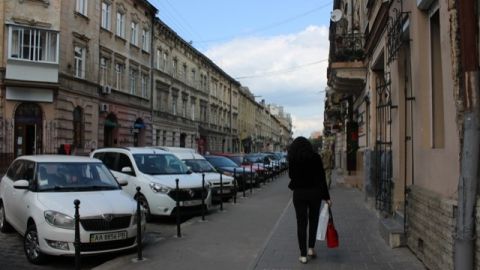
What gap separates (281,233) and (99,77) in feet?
80.0

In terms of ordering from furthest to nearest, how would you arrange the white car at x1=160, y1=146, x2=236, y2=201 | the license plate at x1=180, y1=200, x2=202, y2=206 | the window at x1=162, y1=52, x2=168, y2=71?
the window at x1=162, y1=52, x2=168, y2=71, the white car at x1=160, y1=146, x2=236, y2=201, the license plate at x1=180, y1=200, x2=202, y2=206

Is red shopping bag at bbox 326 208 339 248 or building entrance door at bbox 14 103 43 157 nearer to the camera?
red shopping bag at bbox 326 208 339 248

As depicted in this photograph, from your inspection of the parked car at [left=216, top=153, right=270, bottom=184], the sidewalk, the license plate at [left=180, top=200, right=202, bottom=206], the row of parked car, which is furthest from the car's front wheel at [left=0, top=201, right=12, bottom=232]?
the parked car at [left=216, top=153, right=270, bottom=184]

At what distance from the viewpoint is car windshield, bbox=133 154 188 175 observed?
13518 mm

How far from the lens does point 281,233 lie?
10.5 metres

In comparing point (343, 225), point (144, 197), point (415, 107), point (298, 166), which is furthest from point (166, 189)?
point (415, 107)

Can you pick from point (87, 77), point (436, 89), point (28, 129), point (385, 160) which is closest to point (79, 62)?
point (87, 77)

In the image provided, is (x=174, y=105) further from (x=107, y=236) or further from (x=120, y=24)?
(x=107, y=236)

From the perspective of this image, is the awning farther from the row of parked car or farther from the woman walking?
the woman walking

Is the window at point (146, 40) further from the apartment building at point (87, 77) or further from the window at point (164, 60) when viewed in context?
the window at point (164, 60)

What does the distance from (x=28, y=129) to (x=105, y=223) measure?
65.9 ft

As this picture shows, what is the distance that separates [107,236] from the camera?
8203 millimetres

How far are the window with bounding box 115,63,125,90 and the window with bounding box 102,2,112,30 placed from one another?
2.85 meters

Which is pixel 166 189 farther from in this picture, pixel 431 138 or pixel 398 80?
pixel 431 138
